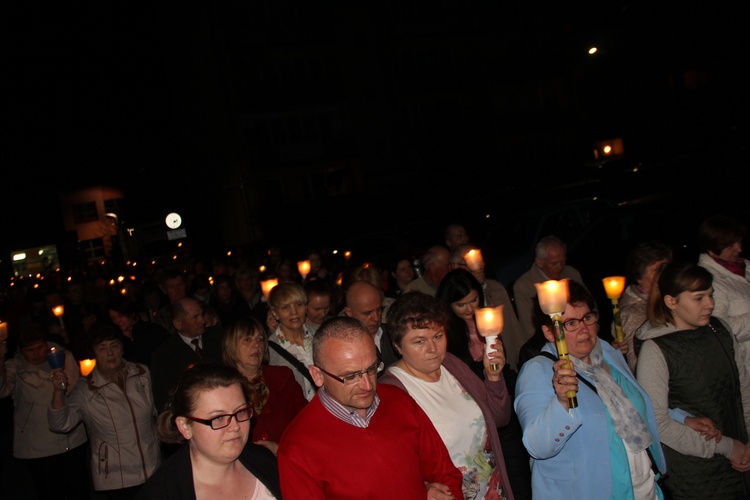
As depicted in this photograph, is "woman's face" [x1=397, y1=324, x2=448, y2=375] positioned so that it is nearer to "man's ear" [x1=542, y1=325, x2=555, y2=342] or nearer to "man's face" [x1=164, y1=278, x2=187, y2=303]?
"man's ear" [x1=542, y1=325, x2=555, y2=342]

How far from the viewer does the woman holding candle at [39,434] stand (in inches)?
240

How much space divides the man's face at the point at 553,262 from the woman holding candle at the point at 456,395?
308cm

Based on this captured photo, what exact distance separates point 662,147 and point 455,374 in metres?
40.5

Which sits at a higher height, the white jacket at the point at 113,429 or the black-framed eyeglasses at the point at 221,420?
the black-framed eyeglasses at the point at 221,420

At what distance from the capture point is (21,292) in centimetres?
1363

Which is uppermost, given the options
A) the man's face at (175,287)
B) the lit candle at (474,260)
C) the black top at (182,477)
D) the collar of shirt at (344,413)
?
the man's face at (175,287)

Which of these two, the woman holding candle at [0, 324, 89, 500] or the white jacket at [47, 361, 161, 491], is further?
the woman holding candle at [0, 324, 89, 500]

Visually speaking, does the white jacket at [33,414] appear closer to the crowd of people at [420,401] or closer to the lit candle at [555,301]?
the crowd of people at [420,401]

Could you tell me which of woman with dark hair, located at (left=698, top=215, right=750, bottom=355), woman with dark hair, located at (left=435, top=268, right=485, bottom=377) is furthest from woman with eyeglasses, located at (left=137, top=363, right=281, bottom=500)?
woman with dark hair, located at (left=698, top=215, right=750, bottom=355)

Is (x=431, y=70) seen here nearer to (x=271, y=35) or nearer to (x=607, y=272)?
(x=271, y=35)

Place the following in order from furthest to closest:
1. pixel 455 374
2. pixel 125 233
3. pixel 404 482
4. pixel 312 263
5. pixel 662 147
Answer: pixel 662 147 → pixel 125 233 → pixel 312 263 → pixel 455 374 → pixel 404 482

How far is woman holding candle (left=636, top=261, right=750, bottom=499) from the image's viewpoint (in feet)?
13.2

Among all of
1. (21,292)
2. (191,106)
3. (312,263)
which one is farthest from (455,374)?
(191,106)

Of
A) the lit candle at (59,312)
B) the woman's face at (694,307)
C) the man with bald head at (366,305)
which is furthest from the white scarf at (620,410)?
the lit candle at (59,312)
